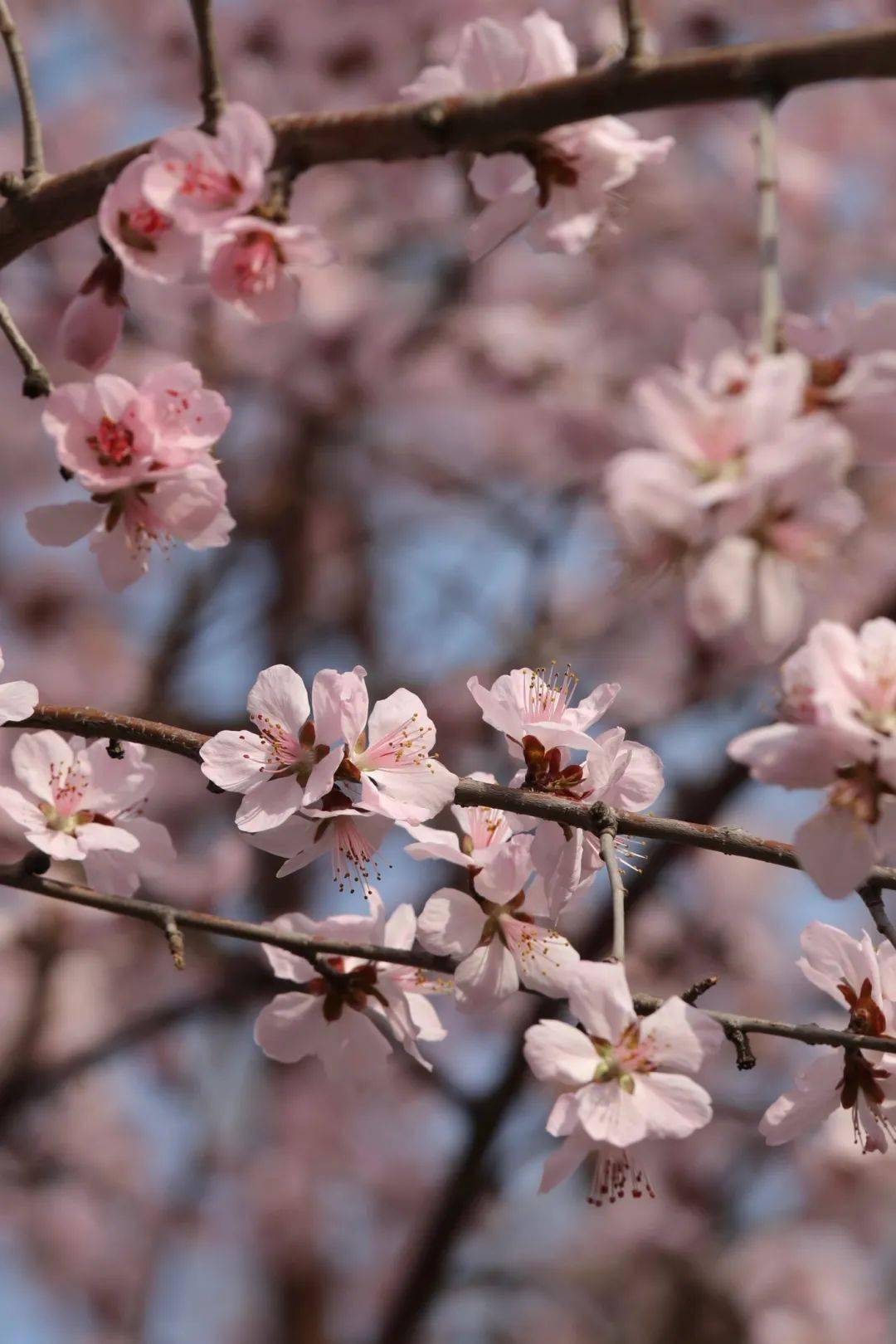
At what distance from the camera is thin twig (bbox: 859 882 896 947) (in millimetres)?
→ 1378

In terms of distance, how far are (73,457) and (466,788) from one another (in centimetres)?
55

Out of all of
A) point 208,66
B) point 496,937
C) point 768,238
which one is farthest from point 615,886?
point 208,66

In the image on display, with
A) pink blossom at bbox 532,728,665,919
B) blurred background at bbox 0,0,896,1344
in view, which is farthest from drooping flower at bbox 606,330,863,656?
blurred background at bbox 0,0,896,1344

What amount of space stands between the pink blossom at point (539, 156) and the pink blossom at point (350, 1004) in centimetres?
78

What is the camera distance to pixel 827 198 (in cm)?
652

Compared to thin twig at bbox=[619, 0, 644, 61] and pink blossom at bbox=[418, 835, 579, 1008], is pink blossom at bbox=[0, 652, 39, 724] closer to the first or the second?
pink blossom at bbox=[418, 835, 579, 1008]

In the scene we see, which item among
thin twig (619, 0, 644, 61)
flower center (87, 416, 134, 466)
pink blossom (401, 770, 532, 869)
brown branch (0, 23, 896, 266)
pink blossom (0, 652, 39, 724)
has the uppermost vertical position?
thin twig (619, 0, 644, 61)

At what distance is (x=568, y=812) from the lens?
138cm

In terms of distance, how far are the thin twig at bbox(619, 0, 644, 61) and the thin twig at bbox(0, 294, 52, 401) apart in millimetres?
647

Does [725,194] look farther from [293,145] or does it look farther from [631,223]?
[293,145]

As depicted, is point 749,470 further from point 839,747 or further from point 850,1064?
point 850,1064

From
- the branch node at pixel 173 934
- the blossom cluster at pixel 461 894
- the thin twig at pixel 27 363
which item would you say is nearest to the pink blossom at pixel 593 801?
the blossom cluster at pixel 461 894

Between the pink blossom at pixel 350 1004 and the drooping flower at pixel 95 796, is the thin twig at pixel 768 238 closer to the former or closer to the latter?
the pink blossom at pixel 350 1004

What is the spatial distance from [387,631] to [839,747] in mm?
4915
